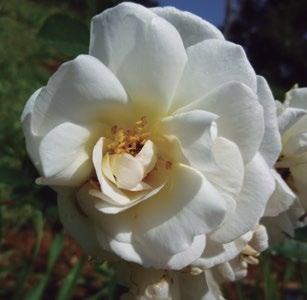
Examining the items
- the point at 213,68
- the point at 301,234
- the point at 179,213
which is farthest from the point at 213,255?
the point at 301,234

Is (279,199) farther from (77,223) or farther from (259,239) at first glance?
(77,223)

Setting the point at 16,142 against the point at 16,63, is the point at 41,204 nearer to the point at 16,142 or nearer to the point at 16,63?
the point at 16,142

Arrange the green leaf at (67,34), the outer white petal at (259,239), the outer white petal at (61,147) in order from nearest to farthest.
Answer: the outer white petal at (61,147) < the outer white petal at (259,239) < the green leaf at (67,34)

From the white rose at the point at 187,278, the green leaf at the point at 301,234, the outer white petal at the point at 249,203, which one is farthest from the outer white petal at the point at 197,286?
the green leaf at the point at 301,234

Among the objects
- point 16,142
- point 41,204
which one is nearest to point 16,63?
point 16,142

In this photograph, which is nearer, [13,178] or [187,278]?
[187,278]

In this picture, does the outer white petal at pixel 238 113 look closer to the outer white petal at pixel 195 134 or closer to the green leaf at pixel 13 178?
the outer white petal at pixel 195 134
